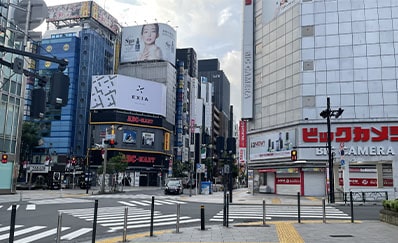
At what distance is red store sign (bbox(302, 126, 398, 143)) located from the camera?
144 ft

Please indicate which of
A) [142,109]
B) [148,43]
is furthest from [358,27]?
[148,43]

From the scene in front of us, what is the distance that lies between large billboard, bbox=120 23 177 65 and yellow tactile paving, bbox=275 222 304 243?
306 feet

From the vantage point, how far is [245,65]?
56.6 m

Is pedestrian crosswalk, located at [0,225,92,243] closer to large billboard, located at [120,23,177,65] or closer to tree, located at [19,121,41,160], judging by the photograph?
tree, located at [19,121,41,160]

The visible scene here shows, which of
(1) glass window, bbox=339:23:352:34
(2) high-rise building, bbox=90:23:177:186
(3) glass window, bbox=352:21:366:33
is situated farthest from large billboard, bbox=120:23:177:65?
(3) glass window, bbox=352:21:366:33

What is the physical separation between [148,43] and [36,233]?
316 feet

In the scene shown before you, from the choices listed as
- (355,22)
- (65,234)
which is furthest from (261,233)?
(355,22)

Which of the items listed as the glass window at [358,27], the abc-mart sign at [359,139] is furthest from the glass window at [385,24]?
the abc-mart sign at [359,139]

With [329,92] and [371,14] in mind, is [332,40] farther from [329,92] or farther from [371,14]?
[329,92]

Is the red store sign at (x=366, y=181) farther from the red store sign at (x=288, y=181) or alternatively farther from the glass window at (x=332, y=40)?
the glass window at (x=332, y=40)

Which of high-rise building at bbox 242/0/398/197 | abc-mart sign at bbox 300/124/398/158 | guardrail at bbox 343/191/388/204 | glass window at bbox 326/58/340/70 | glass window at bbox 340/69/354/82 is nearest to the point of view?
guardrail at bbox 343/191/388/204

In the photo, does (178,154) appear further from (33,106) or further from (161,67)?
(33,106)

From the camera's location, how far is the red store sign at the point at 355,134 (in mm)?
43969

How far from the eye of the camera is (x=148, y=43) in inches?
4154
